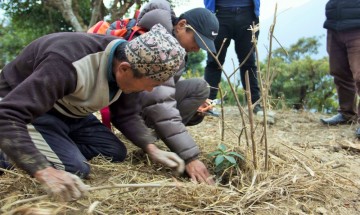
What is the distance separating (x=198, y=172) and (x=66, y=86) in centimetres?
82

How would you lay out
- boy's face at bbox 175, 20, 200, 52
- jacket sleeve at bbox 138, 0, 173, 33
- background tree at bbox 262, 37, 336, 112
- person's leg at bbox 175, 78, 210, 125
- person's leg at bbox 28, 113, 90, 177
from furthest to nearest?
background tree at bbox 262, 37, 336, 112 < person's leg at bbox 175, 78, 210, 125 < boy's face at bbox 175, 20, 200, 52 < jacket sleeve at bbox 138, 0, 173, 33 < person's leg at bbox 28, 113, 90, 177

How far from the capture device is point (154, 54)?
1662 mm

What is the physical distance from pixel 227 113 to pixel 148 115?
2552mm

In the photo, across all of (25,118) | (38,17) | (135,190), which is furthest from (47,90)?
(38,17)

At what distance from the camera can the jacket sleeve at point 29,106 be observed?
1.45m

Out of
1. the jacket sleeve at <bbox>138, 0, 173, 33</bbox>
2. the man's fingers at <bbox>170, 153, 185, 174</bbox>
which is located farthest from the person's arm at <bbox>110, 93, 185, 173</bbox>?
the jacket sleeve at <bbox>138, 0, 173, 33</bbox>

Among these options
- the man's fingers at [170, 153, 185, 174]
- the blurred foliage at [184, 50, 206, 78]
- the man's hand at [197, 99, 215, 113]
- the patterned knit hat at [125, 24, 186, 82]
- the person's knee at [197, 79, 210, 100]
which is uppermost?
the patterned knit hat at [125, 24, 186, 82]

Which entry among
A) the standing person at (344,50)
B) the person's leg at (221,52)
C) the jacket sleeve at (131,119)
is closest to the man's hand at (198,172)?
the jacket sleeve at (131,119)

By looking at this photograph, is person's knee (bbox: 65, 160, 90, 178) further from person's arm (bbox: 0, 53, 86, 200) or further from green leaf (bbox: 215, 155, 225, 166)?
green leaf (bbox: 215, 155, 225, 166)

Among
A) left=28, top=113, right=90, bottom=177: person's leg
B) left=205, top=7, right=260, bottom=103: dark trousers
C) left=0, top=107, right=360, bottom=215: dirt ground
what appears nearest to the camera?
left=0, top=107, right=360, bottom=215: dirt ground

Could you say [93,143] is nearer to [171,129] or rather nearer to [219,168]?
[171,129]

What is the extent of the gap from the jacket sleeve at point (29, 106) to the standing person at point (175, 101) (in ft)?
2.09

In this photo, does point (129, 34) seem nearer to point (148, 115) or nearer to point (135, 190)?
point (148, 115)

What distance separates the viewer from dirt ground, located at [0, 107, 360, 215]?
1.65m
